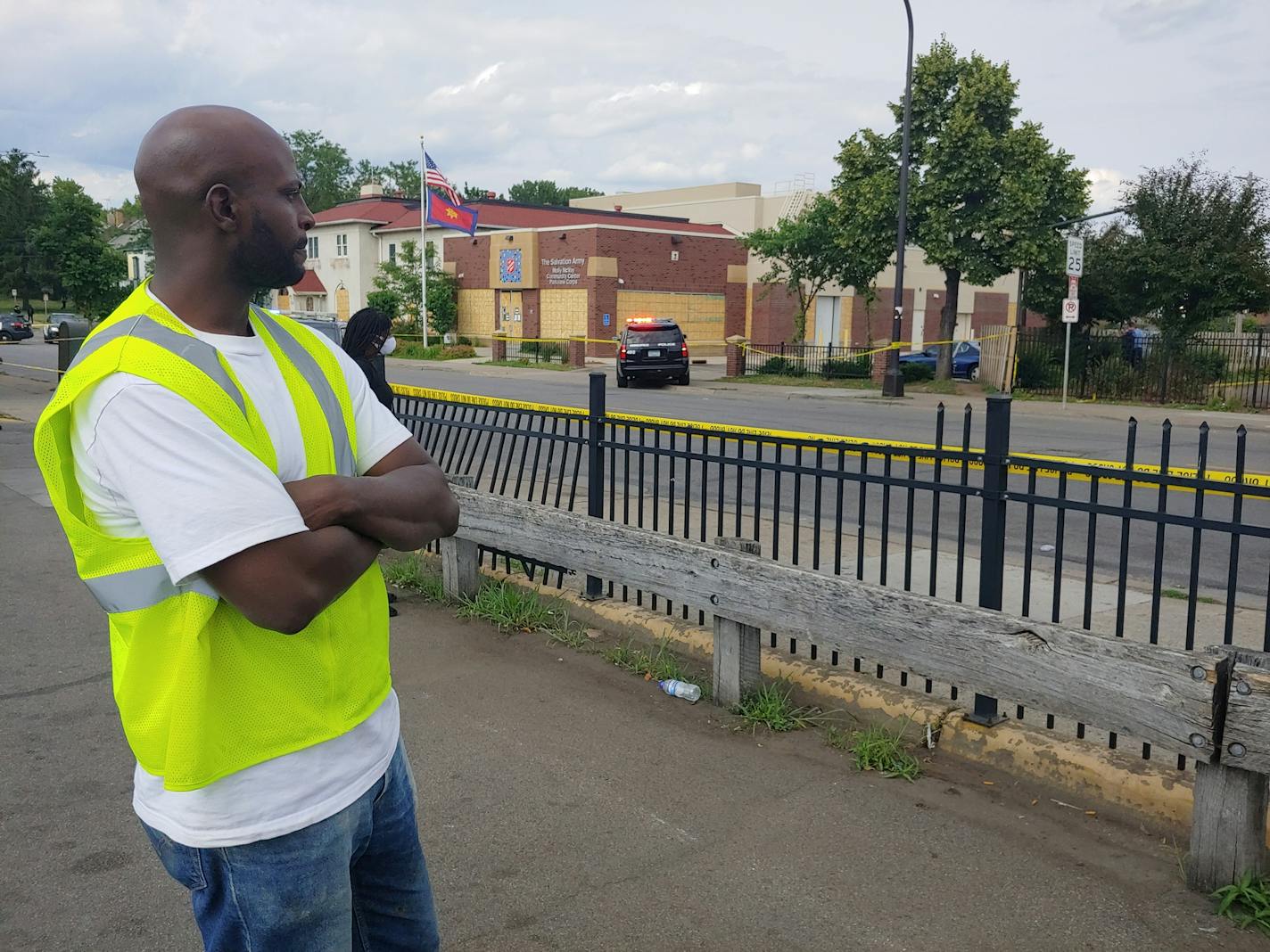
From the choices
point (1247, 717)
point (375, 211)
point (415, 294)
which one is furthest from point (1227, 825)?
point (375, 211)

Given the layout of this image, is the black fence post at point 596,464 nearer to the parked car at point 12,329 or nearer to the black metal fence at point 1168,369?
the black metal fence at point 1168,369

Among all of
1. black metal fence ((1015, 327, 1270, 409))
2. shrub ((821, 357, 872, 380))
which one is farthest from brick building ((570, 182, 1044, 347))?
black metal fence ((1015, 327, 1270, 409))

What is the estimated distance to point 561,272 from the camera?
44.6 meters

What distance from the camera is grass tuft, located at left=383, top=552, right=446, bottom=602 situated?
690 centimetres

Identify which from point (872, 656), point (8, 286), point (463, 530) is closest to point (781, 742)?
point (872, 656)

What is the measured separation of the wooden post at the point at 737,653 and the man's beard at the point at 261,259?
10.8ft

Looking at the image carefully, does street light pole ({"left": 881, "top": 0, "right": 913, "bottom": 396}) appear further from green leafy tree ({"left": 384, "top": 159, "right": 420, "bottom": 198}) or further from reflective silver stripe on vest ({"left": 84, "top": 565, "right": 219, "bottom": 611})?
green leafy tree ({"left": 384, "top": 159, "right": 420, "bottom": 198})

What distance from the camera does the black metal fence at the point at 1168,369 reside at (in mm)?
22953

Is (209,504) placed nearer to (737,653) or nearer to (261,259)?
(261,259)

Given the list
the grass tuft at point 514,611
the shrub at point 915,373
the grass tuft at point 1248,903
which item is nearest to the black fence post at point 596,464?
the grass tuft at point 514,611

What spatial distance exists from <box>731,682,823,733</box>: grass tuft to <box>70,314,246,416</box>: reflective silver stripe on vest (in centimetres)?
349

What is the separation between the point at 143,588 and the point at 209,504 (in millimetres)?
194

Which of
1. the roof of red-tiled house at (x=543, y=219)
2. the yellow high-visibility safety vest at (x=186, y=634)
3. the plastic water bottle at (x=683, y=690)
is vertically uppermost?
the roof of red-tiled house at (x=543, y=219)

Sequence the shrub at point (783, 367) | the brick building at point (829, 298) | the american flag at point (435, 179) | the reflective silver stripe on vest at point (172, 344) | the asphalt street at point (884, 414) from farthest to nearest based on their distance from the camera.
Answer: the brick building at point (829, 298) → the american flag at point (435, 179) → the shrub at point (783, 367) → the asphalt street at point (884, 414) → the reflective silver stripe on vest at point (172, 344)
